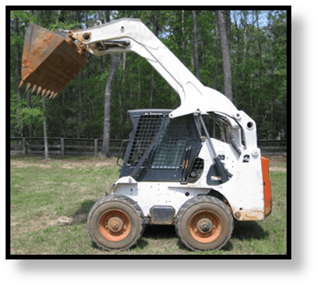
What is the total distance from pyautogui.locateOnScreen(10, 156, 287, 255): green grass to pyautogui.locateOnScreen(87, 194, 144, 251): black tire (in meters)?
0.14

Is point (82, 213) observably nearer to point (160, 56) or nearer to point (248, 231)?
point (248, 231)

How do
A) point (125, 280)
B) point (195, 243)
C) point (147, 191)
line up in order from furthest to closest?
point (147, 191)
point (195, 243)
point (125, 280)

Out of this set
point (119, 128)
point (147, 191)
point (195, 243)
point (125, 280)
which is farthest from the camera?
point (119, 128)

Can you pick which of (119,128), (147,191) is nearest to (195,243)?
(147,191)

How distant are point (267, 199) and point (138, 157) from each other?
6.81ft

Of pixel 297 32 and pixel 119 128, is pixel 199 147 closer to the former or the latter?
pixel 297 32

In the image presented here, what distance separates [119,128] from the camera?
68.5ft

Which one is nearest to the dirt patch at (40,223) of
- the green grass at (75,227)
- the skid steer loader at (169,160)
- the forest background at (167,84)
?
the green grass at (75,227)

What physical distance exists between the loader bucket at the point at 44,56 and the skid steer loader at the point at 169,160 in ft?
0.05

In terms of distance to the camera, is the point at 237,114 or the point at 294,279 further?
the point at 237,114

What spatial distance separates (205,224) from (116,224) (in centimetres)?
128

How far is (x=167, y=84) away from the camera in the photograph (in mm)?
19922

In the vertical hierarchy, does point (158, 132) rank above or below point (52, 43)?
below

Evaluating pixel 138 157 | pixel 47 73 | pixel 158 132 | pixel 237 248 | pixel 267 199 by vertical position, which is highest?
pixel 47 73
